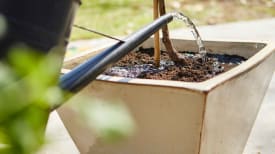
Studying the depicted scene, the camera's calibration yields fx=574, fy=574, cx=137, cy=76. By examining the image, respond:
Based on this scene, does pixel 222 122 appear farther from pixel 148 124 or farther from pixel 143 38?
pixel 143 38

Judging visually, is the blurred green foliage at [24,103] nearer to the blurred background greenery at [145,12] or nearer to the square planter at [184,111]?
the square planter at [184,111]

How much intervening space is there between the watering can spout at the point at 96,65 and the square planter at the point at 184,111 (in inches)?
9.8

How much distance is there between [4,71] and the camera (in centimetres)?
53

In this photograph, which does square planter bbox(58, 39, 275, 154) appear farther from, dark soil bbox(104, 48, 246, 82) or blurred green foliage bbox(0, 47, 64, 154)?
blurred green foliage bbox(0, 47, 64, 154)

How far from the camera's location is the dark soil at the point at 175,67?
2.25 metres

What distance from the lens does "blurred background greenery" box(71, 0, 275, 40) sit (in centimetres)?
567

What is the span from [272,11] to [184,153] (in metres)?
4.52

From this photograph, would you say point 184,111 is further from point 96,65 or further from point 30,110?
point 30,110

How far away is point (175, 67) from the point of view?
2.38 m

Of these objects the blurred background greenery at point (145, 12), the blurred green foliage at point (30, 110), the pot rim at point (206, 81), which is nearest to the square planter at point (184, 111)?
the pot rim at point (206, 81)

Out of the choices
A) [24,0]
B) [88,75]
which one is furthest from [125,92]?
[24,0]

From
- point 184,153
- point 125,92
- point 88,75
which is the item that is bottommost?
point 184,153

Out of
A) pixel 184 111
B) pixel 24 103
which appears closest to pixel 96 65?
pixel 184 111

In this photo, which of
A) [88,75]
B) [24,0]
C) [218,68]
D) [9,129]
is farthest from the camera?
[218,68]
